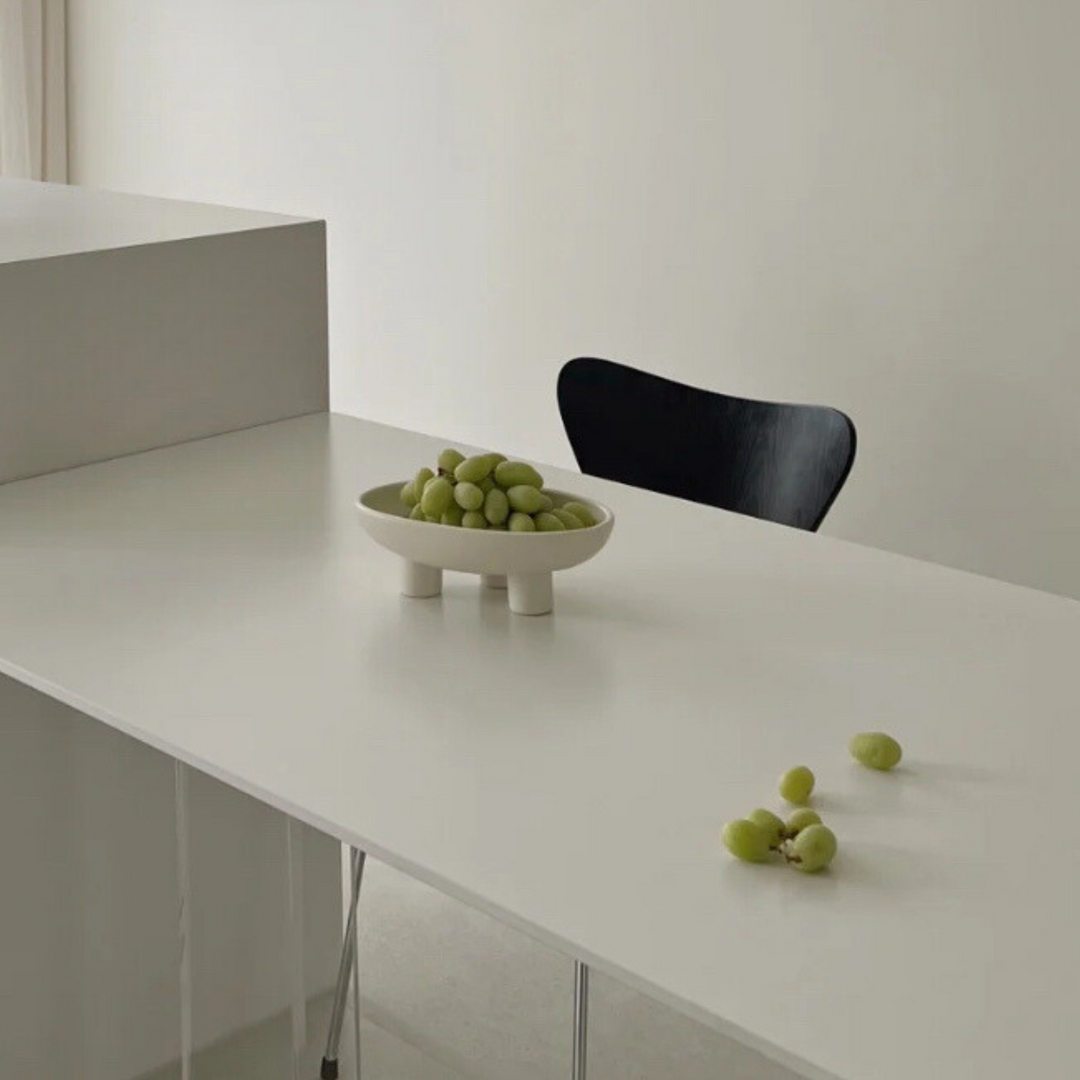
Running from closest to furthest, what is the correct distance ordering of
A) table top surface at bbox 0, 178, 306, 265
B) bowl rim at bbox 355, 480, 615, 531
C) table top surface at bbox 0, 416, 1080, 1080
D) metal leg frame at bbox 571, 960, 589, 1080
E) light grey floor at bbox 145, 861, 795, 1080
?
table top surface at bbox 0, 416, 1080, 1080 < bowl rim at bbox 355, 480, 615, 531 < metal leg frame at bbox 571, 960, 589, 1080 < table top surface at bbox 0, 178, 306, 265 < light grey floor at bbox 145, 861, 795, 1080

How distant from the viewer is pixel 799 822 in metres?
1.33

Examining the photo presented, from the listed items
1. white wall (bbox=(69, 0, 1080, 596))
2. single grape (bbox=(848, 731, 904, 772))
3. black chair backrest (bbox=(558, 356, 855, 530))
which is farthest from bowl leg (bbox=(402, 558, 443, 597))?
white wall (bbox=(69, 0, 1080, 596))

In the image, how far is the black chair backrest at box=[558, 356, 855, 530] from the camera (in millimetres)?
2842

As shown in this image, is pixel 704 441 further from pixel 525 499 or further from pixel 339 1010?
pixel 525 499

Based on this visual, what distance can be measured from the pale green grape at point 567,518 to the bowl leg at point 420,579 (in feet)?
0.44

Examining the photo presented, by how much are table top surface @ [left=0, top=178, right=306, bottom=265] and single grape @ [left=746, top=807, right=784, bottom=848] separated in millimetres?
1265

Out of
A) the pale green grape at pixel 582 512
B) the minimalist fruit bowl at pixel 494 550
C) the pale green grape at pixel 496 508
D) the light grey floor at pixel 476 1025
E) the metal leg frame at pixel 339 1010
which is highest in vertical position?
the pale green grape at pixel 496 508

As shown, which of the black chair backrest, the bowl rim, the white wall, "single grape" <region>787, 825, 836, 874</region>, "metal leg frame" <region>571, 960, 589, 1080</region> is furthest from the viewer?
the white wall

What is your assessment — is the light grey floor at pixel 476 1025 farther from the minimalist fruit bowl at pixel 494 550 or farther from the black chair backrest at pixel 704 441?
the minimalist fruit bowl at pixel 494 550

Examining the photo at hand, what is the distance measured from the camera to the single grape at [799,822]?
52.2 inches

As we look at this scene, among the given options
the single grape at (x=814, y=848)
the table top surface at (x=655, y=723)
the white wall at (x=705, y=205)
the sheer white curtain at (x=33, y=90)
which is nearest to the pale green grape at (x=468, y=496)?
the table top surface at (x=655, y=723)

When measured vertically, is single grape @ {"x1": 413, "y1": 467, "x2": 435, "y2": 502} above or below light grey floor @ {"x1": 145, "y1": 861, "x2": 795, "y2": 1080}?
above

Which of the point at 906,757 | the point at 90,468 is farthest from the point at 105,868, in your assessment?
the point at 906,757

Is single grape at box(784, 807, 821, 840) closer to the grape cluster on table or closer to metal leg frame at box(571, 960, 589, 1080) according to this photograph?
the grape cluster on table
